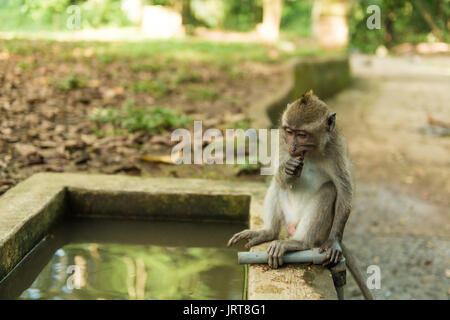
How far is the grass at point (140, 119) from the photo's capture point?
557 cm

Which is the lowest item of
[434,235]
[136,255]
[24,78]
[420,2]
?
[434,235]

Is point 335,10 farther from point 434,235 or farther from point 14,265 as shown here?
point 14,265

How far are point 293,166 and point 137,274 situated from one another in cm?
115

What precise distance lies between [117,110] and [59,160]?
1.69 m

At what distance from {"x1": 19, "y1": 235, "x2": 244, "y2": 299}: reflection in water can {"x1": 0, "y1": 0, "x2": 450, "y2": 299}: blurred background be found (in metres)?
0.97

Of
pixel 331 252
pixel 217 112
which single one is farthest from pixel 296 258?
pixel 217 112

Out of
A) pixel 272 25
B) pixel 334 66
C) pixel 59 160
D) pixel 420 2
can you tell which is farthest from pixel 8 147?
pixel 272 25

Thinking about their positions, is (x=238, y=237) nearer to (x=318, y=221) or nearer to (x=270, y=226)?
(x=270, y=226)

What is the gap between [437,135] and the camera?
8680 mm

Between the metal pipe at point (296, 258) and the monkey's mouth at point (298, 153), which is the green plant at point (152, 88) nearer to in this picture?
the monkey's mouth at point (298, 153)

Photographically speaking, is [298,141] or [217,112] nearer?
[298,141]

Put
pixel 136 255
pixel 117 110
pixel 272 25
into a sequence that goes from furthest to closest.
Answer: pixel 272 25 < pixel 117 110 < pixel 136 255

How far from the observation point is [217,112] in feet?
21.6

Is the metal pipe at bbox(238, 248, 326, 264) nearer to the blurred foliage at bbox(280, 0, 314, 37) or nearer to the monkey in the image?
the monkey
